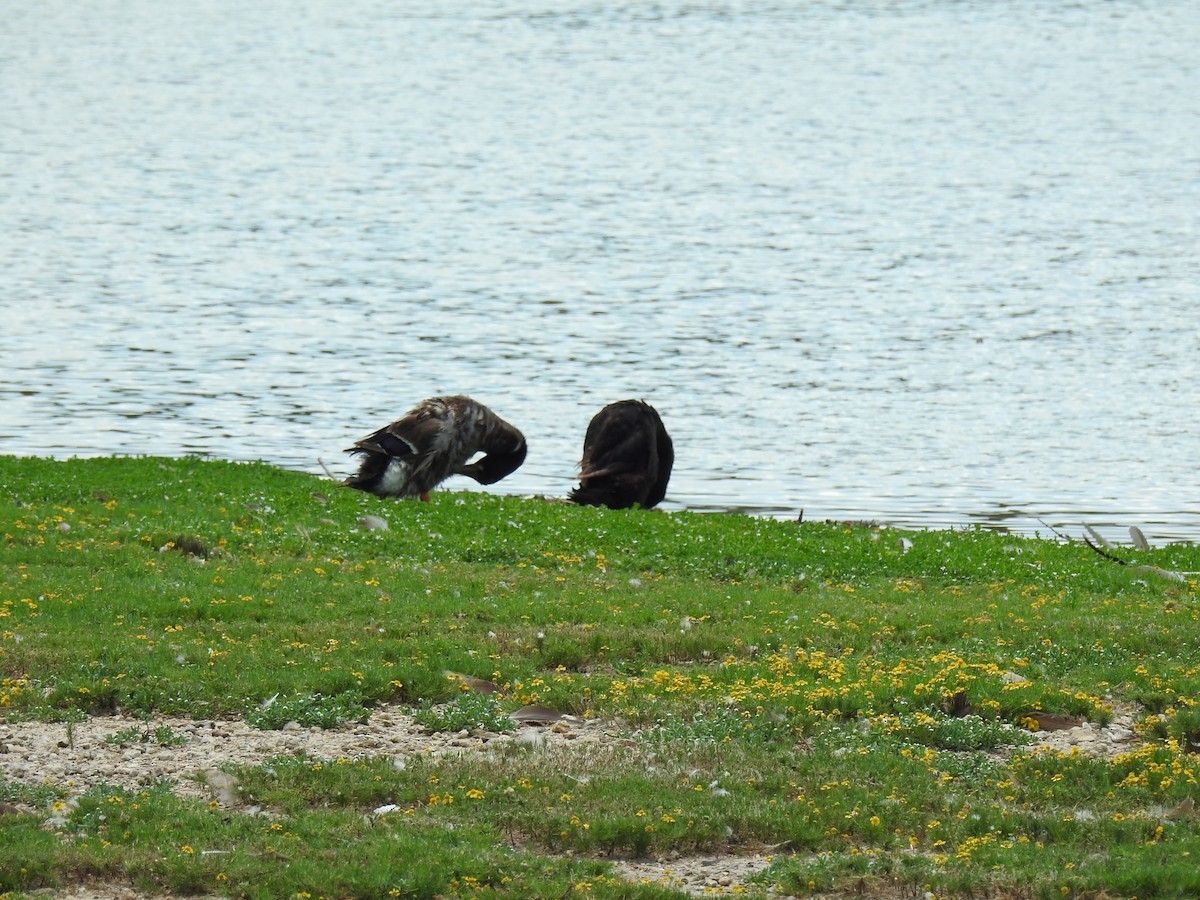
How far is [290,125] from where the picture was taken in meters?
78.6

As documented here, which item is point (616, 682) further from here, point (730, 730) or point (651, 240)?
point (651, 240)

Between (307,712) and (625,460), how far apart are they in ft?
41.2

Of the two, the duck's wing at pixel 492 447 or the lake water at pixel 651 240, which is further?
the lake water at pixel 651 240

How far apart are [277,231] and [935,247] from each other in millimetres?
21127

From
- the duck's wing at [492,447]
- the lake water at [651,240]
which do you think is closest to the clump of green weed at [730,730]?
the duck's wing at [492,447]

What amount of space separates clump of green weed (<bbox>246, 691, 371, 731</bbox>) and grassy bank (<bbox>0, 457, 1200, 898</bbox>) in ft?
0.11

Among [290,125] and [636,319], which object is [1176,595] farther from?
[290,125]

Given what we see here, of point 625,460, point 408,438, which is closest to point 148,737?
point 408,438

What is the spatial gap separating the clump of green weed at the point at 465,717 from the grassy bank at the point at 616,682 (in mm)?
299

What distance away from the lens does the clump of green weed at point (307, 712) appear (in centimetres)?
1116

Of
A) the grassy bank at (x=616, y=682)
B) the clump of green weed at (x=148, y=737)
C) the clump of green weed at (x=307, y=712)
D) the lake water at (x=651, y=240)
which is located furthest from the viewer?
the lake water at (x=651, y=240)

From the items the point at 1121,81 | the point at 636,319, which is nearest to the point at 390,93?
the point at 1121,81

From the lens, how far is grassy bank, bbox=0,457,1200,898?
871 cm

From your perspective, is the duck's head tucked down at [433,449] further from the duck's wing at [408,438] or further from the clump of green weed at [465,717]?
the clump of green weed at [465,717]
